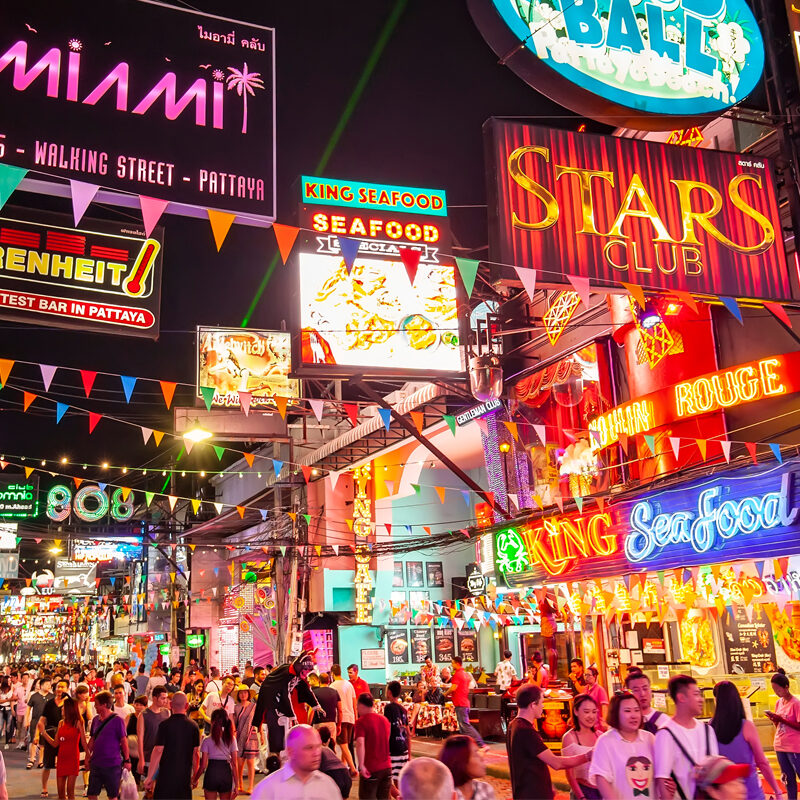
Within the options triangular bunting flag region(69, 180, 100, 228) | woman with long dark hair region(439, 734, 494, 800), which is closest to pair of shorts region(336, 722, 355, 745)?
woman with long dark hair region(439, 734, 494, 800)

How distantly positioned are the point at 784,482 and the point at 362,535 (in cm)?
1667

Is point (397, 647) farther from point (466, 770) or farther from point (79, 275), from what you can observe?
point (466, 770)

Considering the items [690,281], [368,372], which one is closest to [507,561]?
[368,372]

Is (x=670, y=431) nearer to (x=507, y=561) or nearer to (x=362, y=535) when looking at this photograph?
(x=507, y=561)

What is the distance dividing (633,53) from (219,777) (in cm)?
989

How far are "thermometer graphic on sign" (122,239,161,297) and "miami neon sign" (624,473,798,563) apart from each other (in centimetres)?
968

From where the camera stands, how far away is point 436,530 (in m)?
30.9

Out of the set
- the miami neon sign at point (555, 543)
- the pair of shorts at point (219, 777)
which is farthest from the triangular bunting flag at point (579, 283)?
the miami neon sign at point (555, 543)

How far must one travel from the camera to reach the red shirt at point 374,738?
35.0 ft

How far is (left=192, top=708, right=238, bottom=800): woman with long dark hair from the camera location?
9875 millimetres

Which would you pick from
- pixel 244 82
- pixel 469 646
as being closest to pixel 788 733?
pixel 244 82

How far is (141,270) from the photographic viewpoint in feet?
35.4

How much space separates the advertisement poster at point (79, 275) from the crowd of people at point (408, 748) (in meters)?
4.47

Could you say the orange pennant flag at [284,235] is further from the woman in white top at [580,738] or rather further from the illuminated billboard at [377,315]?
the illuminated billboard at [377,315]
